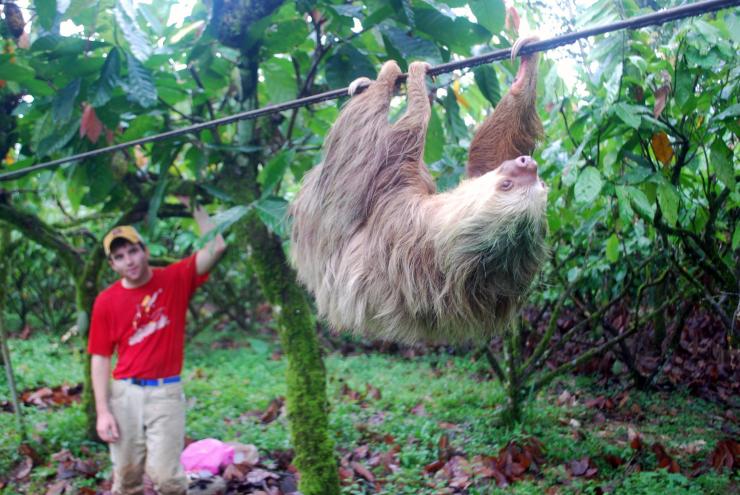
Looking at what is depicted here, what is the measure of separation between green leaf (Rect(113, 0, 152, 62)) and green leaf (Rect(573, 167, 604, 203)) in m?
1.79

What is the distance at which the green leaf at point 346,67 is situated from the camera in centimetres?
A: 312

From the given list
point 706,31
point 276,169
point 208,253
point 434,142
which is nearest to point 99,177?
point 208,253

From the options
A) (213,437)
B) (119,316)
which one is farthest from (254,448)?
(119,316)

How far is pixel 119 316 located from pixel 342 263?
174 cm

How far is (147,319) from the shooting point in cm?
379

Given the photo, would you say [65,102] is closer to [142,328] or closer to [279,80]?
[279,80]

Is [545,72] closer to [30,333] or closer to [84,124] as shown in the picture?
[84,124]

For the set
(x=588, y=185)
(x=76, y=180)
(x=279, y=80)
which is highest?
(x=279, y=80)

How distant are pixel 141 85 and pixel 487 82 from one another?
1.57m

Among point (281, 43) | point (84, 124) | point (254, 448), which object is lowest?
point (254, 448)

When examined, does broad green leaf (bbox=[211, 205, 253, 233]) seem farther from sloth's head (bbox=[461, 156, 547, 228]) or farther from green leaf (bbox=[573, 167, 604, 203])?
green leaf (bbox=[573, 167, 604, 203])

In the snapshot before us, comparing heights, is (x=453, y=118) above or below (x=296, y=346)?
above

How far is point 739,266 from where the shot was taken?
3918 millimetres

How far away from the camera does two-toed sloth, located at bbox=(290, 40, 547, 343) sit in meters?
2.34
